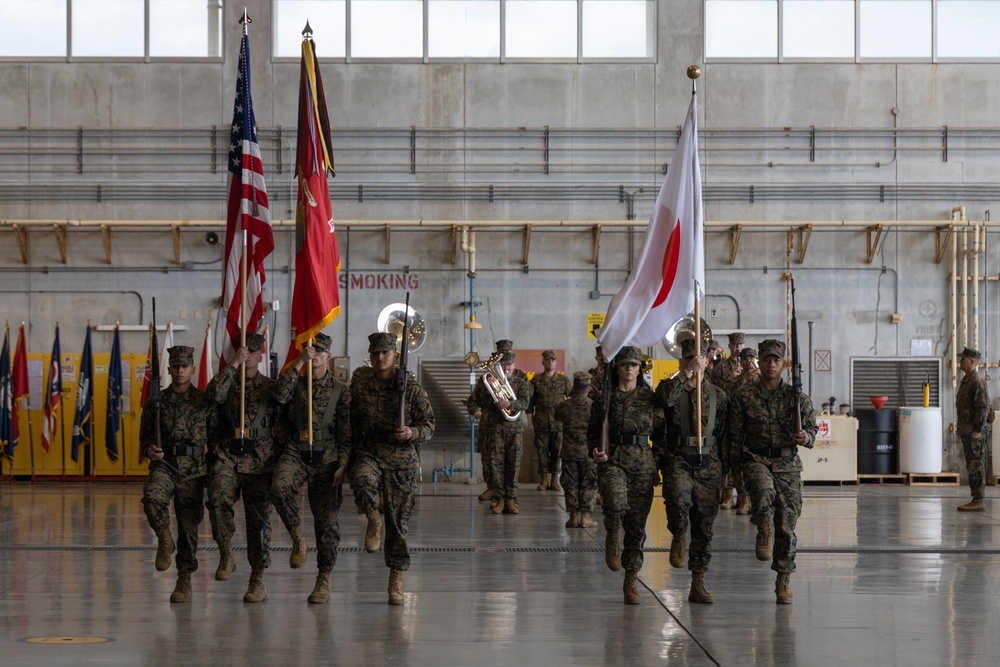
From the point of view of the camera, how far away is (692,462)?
895cm

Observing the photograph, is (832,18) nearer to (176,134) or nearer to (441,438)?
(441,438)

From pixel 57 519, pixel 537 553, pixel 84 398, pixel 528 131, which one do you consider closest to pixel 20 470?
pixel 84 398

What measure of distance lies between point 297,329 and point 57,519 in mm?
6655

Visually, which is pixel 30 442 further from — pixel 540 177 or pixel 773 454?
pixel 773 454

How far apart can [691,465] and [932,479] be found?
12.3m

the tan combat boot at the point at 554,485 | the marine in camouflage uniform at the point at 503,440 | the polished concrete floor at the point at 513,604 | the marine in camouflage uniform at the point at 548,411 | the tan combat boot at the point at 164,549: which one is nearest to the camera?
the polished concrete floor at the point at 513,604

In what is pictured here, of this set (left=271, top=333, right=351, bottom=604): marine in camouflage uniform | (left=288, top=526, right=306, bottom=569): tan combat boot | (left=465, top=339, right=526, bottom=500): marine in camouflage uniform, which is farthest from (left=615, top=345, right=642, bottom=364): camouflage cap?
(left=465, top=339, right=526, bottom=500): marine in camouflage uniform

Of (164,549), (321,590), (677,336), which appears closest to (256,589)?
(321,590)

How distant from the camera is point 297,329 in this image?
9.65m

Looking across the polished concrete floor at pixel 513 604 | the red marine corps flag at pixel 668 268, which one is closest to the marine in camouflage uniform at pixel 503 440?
the polished concrete floor at pixel 513 604

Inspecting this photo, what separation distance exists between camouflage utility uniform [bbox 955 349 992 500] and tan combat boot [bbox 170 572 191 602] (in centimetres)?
1086

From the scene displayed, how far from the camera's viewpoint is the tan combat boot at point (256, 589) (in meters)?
8.95

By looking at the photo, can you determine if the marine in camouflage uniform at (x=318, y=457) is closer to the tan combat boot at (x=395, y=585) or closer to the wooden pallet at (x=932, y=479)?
the tan combat boot at (x=395, y=585)

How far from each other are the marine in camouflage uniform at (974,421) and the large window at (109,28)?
12.7 m
